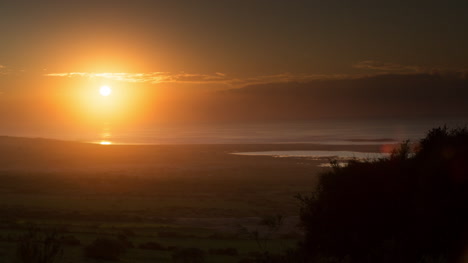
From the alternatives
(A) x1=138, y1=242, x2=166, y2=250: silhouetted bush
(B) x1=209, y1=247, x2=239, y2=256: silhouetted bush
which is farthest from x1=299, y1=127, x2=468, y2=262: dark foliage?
(A) x1=138, y1=242, x2=166, y2=250: silhouetted bush

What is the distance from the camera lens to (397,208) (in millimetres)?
20750

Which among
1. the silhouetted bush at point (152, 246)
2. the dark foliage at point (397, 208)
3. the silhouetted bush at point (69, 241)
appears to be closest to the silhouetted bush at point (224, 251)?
the silhouetted bush at point (152, 246)

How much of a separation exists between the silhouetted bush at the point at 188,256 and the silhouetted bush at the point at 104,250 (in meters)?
2.53

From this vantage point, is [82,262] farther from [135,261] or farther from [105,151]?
[105,151]

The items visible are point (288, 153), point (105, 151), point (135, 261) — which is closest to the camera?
point (135, 261)

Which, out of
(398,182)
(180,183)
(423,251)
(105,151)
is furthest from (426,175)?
(105,151)

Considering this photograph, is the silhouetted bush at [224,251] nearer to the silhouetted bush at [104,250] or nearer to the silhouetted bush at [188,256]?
the silhouetted bush at [188,256]

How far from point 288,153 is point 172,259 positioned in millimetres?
82553

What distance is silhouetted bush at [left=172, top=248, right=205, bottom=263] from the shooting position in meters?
24.5

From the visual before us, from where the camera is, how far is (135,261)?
24734 millimetres

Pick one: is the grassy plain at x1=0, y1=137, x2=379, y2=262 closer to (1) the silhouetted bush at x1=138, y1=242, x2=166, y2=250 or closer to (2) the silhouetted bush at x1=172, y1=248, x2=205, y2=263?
(2) the silhouetted bush at x1=172, y1=248, x2=205, y2=263

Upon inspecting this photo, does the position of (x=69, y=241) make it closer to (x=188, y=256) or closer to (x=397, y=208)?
(x=188, y=256)

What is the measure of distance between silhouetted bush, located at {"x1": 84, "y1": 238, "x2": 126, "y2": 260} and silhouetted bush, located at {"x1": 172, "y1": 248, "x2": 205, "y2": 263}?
2.53 meters

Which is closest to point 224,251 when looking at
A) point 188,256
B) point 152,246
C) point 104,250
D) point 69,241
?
point 152,246
